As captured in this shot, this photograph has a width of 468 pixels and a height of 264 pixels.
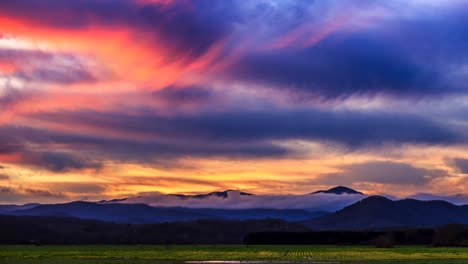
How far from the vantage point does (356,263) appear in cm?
10688

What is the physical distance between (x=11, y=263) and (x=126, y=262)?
54.7 feet

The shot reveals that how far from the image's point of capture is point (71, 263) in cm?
11181

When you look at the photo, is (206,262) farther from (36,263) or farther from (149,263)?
(36,263)

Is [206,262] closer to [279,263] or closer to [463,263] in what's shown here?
[279,263]

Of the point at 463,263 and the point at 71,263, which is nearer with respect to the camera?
the point at 463,263

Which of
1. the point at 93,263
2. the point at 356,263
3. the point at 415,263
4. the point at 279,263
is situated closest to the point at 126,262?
the point at 93,263

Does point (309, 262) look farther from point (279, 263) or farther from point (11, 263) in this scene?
point (11, 263)

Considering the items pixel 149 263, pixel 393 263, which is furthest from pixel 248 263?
pixel 393 263

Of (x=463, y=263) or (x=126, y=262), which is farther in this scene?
(x=126, y=262)

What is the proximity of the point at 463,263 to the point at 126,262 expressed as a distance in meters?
48.1

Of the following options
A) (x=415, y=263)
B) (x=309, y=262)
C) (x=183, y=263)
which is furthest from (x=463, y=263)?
(x=183, y=263)

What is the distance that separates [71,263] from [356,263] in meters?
41.6

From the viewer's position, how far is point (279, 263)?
107 metres

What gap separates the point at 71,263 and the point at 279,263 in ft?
101
